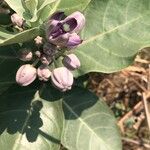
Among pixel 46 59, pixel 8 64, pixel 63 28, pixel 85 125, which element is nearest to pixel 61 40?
pixel 63 28

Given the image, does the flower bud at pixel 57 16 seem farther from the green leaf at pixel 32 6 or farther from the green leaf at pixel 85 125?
the green leaf at pixel 85 125

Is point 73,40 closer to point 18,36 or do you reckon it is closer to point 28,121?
point 18,36

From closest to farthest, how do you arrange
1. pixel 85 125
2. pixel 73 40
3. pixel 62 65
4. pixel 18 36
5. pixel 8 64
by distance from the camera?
1. pixel 18 36
2. pixel 73 40
3. pixel 62 65
4. pixel 8 64
5. pixel 85 125

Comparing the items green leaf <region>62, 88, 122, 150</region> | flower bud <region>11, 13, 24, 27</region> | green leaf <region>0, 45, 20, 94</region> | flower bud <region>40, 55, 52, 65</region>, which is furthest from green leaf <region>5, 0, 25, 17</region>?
green leaf <region>62, 88, 122, 150</region>

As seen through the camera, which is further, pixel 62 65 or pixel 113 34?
pixel 113 34

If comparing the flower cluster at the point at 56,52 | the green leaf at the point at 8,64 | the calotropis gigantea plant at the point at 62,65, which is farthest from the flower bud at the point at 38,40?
the green leaf at the point at 8,64

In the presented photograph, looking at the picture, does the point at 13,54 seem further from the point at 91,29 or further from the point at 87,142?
the point at 87,142
